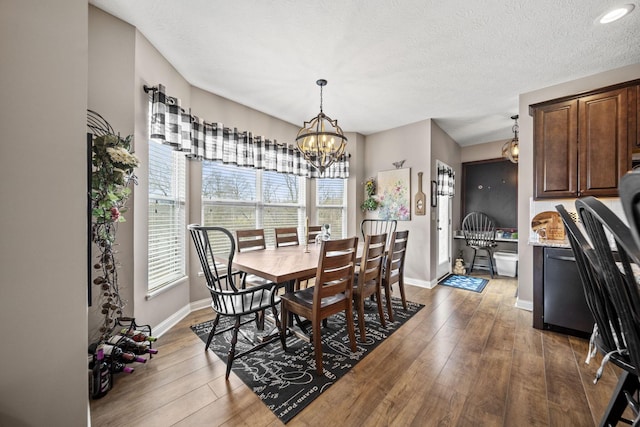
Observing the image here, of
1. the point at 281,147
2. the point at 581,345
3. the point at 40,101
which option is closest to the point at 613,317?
the point at 581,345

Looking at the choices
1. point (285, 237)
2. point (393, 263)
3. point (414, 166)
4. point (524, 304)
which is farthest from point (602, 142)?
point (285, 237)

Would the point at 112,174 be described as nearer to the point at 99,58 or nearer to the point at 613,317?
the point at 99,58

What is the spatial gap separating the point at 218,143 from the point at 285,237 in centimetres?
146

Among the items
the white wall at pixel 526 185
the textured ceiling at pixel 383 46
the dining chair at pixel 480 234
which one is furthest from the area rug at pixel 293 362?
the dining chair at pixel 480 234

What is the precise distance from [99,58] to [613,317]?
11.2 feet

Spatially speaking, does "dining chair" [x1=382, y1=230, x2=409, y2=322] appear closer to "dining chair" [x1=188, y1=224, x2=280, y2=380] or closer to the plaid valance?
"dining chair" [x1=188, y1=224, x2=280, y2=380]

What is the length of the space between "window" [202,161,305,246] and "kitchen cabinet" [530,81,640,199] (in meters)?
3.28

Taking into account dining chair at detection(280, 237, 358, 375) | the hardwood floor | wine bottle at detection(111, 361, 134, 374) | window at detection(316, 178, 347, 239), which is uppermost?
window at detection(316, 178, 347, 239)

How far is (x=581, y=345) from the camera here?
2203mm

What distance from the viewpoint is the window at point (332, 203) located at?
457 cm

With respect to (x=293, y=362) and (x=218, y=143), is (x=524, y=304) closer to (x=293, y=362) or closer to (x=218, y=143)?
(x=293, y=362)

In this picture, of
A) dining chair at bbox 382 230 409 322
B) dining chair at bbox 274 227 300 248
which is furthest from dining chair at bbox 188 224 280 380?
dining chair at bbox 382 230 409 322

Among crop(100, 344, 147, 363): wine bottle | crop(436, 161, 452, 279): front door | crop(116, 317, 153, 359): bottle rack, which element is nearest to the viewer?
crop(100, 344, 147, 363): wine bottle

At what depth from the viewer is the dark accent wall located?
16.4ft
